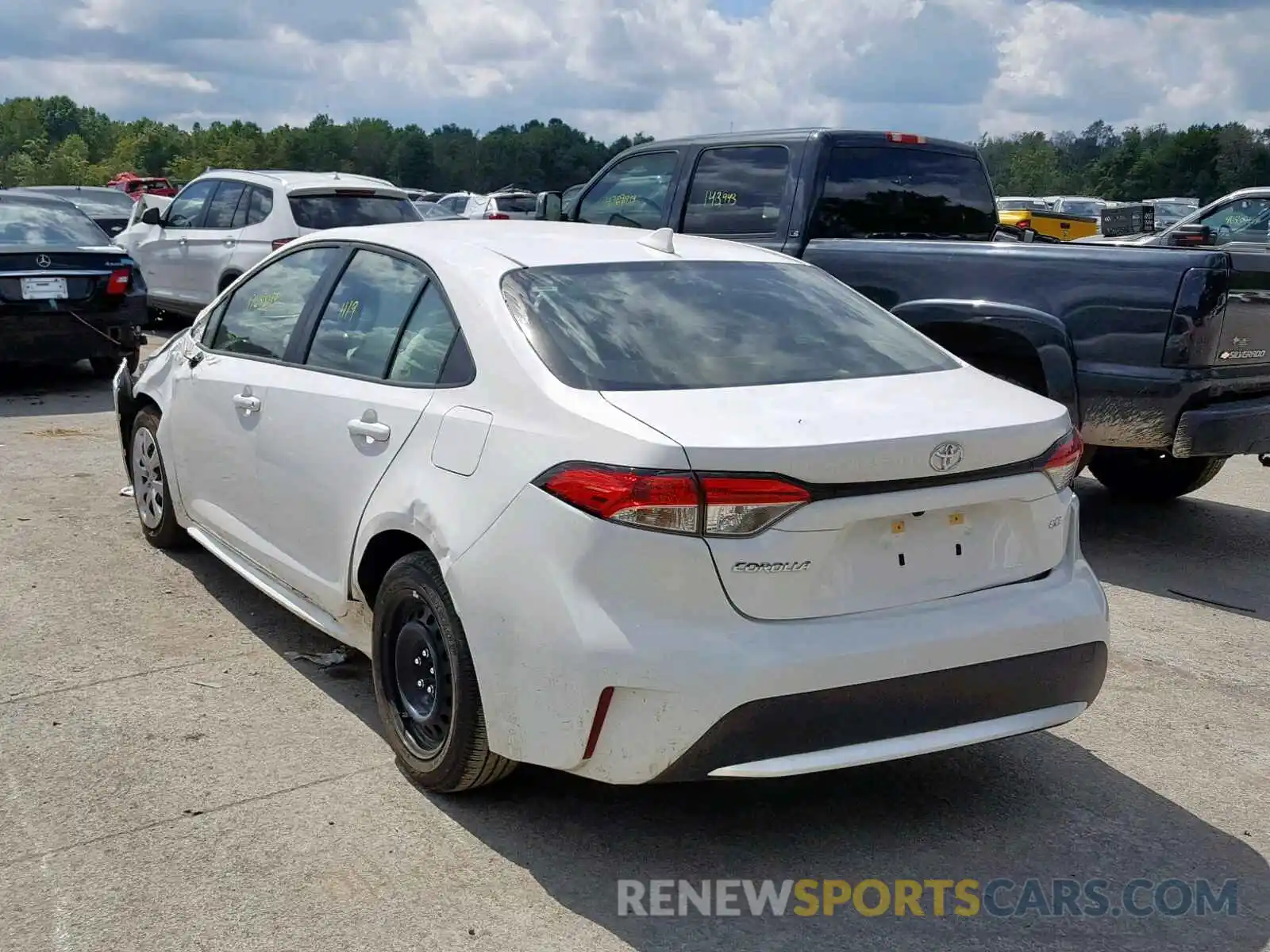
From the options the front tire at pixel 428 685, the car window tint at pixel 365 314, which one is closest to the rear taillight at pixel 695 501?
the front tire at pixel 428 685

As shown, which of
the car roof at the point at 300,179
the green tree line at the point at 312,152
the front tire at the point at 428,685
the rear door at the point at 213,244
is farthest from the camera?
the green tree line at the point at 312,152

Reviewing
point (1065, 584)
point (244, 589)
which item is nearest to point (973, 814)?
point (1065, 584)

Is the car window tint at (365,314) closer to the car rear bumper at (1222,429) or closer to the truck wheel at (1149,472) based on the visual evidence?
the car rear bumper at (1222,429)

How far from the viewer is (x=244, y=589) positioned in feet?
19.4

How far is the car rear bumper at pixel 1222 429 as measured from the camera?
19.9 feet

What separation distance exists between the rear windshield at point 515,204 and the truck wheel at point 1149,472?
2528 cm

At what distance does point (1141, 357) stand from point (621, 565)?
372cm

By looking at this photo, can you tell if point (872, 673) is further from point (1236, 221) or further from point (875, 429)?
point (1236, 221)

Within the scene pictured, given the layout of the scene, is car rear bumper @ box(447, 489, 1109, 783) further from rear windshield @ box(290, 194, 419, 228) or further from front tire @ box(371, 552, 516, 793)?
rear windshield @ box(290, 194, 419, 228)

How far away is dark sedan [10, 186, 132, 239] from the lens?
21453 millimetres

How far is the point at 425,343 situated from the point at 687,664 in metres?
1.48

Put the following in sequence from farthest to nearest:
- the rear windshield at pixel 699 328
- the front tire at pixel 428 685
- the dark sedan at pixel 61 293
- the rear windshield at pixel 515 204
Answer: the rear windshield at pixel 515 204
the dark sedan at pixel 61 293
the rear windshield at pixel 699 328
the front tire at pixel 428 685

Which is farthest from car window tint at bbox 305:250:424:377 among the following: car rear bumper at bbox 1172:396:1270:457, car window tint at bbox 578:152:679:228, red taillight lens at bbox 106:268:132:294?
red taillight lens at bbox 106:268:132:294

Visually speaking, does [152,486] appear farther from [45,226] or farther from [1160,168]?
[1160,168]
